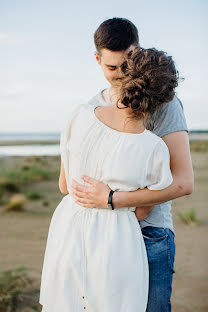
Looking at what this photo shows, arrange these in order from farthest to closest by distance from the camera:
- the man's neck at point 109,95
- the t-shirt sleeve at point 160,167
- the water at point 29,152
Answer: the water at point 29,152
the man's neck at point 109,95
the t-shirt sleeve at point 160,167

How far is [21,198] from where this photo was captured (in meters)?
8.37

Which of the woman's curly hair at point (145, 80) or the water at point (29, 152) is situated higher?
the woman's curly hair at point (145, 80)

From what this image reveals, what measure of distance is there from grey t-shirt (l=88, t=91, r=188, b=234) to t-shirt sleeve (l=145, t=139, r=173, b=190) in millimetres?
160

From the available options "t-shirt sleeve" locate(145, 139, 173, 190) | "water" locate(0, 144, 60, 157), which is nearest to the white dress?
"t-shirt sleeve" locate(145, 139, 173, 190)

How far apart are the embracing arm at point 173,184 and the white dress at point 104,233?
4cm

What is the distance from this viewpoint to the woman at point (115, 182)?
4.78ft

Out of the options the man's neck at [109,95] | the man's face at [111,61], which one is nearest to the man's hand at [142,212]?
the man's neck at [109,95]

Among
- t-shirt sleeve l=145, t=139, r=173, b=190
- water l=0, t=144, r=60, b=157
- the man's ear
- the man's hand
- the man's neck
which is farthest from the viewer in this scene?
water l=0, t=144, r=60, b=157

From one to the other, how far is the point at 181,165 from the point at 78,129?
1.36ft

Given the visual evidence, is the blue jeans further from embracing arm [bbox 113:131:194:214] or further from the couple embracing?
embracing arm [bbox 113:131:194:214]

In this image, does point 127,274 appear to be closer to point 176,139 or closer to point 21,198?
point 176,139

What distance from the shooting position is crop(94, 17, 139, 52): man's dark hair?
1.76m

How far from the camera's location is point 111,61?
179cm

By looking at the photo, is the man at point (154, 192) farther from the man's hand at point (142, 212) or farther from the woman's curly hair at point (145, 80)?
the woman's curly hair at point (145, 80)
